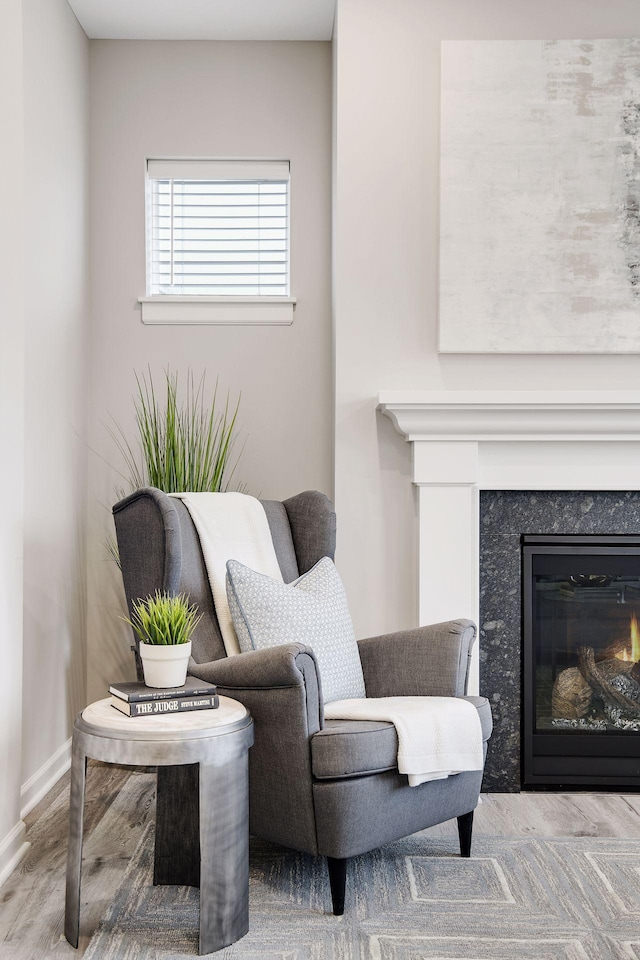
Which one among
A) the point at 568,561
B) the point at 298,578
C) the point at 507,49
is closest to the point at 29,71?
the point at 507,49

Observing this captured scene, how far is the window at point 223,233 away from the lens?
3584mm

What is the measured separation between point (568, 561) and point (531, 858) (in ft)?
3.44

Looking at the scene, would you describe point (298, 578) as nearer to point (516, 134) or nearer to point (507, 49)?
point (516, 134)

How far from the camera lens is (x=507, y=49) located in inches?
118

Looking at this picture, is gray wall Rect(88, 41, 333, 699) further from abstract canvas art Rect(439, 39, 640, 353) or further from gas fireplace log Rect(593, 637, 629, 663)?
gas fireplace log Rect(593, 637, 629, 663)

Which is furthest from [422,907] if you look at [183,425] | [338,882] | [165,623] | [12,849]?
[183,425]

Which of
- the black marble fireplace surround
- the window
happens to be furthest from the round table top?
the window

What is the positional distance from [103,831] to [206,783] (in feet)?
2.95

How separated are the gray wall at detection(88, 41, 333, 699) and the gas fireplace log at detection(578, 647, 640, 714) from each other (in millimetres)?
1236

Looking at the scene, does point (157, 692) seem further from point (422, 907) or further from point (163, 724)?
point (422, 907)

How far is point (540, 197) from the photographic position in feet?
9.80

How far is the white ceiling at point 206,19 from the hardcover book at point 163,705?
2649 mm

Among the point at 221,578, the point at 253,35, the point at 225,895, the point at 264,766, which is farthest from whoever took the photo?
the point at 253,35

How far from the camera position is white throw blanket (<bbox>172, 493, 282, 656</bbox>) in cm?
245
